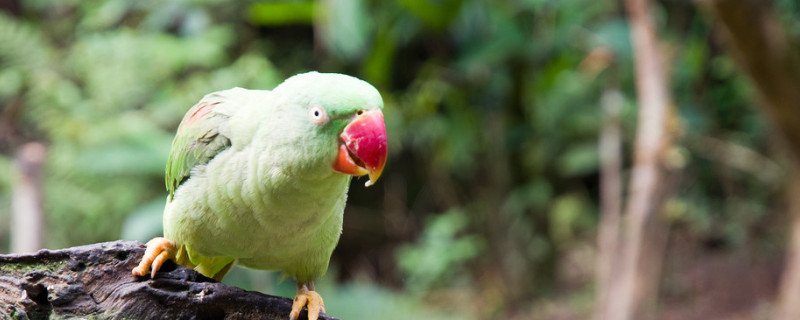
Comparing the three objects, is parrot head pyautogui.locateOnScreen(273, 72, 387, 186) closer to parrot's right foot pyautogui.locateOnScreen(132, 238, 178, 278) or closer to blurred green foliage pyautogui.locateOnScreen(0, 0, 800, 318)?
parrot's right foot pyautogui.locateOnScreen(132, 238, 178, 278)

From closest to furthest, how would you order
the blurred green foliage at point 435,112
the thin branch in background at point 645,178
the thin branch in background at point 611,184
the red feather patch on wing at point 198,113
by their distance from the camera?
1. the red feather patch on wing at point 198,113
2. the thin branch in background at point 645,178
3. the thin branch in background at point 611,184
4. the blurred green foliage at point 435,112

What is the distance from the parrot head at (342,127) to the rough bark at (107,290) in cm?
50

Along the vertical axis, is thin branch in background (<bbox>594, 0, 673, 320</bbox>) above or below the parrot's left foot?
above

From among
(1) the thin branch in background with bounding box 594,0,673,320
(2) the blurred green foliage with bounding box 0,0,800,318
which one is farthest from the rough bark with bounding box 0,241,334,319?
(2) the blurred green foliage with bounding box 0,0,800,318

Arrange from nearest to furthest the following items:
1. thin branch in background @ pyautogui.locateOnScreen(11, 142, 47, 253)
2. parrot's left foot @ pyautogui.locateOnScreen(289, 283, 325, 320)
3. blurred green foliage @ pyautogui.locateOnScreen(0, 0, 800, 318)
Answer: parrot's left foot @ pyautogui.locateOnScreen(289, 283, 325, 320) < thin branch in background @ pyautogui.locateOnScreen(11, 142, 47, 253) < blurred green foliage @ pyautogui.locateOnScreen(0, 0, 800, 318)

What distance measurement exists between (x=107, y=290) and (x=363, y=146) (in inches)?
30.6

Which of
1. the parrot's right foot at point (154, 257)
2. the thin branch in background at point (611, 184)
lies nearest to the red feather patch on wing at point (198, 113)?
the parrot's right foot at point (154, 257)

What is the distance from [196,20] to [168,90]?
26.1 inches

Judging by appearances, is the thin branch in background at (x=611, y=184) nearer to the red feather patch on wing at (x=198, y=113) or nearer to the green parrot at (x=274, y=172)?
the green parrot at (x=274, y=172)

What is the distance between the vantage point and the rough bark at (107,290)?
1660 mm

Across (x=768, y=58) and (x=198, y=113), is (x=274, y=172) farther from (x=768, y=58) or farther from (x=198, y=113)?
(x=768, y=58)

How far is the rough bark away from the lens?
1660mm

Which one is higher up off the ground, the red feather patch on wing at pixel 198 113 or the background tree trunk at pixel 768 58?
the background tree trunk at pixel 768 58

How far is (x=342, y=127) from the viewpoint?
1626mm
